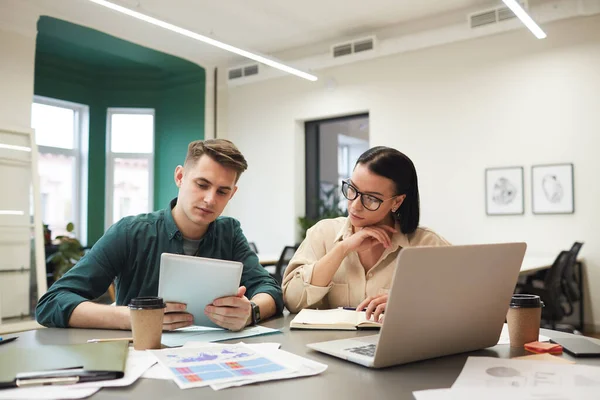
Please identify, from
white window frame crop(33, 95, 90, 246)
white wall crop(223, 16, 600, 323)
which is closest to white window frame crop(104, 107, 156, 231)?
white window frame crop(33, 95, 90, 246)

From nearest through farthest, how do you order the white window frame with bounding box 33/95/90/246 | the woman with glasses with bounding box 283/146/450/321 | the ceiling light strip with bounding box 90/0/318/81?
1. the woman with glasses with bounding box 283/146/450/321
2. the ceiling light strip with bounding box 90/0/318/81
3. the white window frame with bounding box 33/95/90/246

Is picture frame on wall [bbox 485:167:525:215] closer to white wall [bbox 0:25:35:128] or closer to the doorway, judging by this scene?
the doorway

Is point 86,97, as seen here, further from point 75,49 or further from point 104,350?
point 104,350

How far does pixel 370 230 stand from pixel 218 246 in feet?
1.77

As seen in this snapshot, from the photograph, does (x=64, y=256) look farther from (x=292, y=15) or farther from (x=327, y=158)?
(x=292, y=15)

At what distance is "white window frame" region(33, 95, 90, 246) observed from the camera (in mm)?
7562

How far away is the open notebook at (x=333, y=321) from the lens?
55.9 inches

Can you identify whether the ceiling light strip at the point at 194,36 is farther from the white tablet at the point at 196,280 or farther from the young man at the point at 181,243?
the white tablet at the point at 196,280

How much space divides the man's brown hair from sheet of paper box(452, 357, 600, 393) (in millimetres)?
1004

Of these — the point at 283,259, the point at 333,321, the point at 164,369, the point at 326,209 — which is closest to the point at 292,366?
the point at 164,369

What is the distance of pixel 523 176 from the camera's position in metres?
5.56

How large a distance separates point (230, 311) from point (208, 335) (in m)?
0.08

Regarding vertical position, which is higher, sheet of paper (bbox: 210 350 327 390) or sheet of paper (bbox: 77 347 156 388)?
sheet of paper (bbox: 77 347 156 388)

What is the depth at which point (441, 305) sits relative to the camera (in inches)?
40.1
